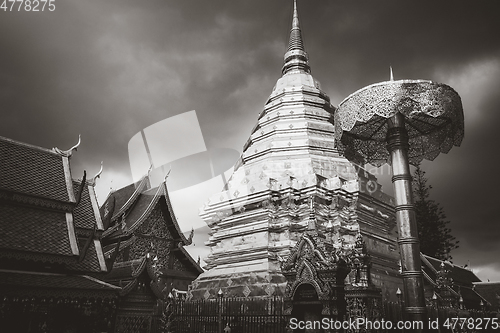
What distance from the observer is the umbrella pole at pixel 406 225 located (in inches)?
193

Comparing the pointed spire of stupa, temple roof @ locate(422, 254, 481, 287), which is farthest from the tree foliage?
the pointed spire of stupa

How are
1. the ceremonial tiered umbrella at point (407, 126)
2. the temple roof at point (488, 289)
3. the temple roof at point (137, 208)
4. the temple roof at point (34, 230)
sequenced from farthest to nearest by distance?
1. the temple roof at point (488, 289)
2. the temple roof at point (137, 208)
3. the temple roof at point (34, 230)
4. the ceremonial tiered umbrella at point (407, 126)

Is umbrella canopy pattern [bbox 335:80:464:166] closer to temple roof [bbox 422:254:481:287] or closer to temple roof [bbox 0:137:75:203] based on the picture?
temple roof [bbox 0:137:75:203]

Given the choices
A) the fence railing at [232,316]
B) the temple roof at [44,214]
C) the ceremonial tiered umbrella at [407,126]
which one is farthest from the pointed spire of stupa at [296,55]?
the fence railing at [232,316]

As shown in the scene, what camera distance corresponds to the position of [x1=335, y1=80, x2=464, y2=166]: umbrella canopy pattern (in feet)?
18.2

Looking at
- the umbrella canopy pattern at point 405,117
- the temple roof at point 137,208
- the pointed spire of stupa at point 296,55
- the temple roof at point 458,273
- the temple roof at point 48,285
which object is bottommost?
the temple roof at point 48,285

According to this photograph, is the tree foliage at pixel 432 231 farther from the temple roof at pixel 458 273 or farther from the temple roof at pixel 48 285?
the temple roof at pixel 48 285

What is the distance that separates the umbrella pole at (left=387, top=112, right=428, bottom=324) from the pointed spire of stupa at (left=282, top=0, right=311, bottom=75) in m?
12.2

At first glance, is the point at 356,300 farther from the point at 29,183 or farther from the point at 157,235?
the point at 157,235

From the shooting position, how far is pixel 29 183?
9484 millimetres

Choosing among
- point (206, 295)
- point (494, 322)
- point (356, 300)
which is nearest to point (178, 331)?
point (206, 295)

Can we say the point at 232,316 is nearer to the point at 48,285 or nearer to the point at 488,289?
the point at 48,285

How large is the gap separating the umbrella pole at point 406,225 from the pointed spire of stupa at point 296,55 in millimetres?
12243

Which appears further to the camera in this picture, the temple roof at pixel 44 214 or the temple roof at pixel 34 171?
the temple roof at pixel 34 171
